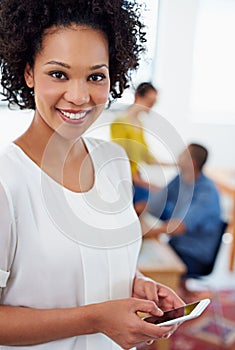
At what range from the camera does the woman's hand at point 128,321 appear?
2.73 feet

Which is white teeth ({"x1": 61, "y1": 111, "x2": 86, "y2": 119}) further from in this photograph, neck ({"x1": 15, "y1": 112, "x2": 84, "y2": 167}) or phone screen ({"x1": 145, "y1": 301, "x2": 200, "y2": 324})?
phone screen ({"x1": 145, "y1": 301, "x2": 200, "y2": 324})

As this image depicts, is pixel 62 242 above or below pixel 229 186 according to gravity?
above

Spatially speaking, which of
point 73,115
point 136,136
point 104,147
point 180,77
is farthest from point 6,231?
point 180,77

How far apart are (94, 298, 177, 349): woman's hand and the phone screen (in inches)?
0.4

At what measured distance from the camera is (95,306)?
844mm

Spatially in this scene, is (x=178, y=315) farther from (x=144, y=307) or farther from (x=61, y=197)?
(x=61, y=197)

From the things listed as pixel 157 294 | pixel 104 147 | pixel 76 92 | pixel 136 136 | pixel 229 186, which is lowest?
pixel 229 186

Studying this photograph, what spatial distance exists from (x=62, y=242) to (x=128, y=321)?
16 centimetres

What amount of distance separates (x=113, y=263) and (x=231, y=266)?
2293 millimetres

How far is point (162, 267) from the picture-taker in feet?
6.15

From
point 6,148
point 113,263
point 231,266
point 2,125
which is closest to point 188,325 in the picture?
point 231,266

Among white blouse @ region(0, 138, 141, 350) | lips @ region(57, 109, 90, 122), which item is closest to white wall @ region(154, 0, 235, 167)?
white blouse @ region(0, 138, 141, 350)

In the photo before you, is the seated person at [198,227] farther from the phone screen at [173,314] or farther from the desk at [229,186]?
the phone screen at [173,314]

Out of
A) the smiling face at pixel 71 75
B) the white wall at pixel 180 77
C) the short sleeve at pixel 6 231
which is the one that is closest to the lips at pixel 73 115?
the smiling face at pixel 71 75
